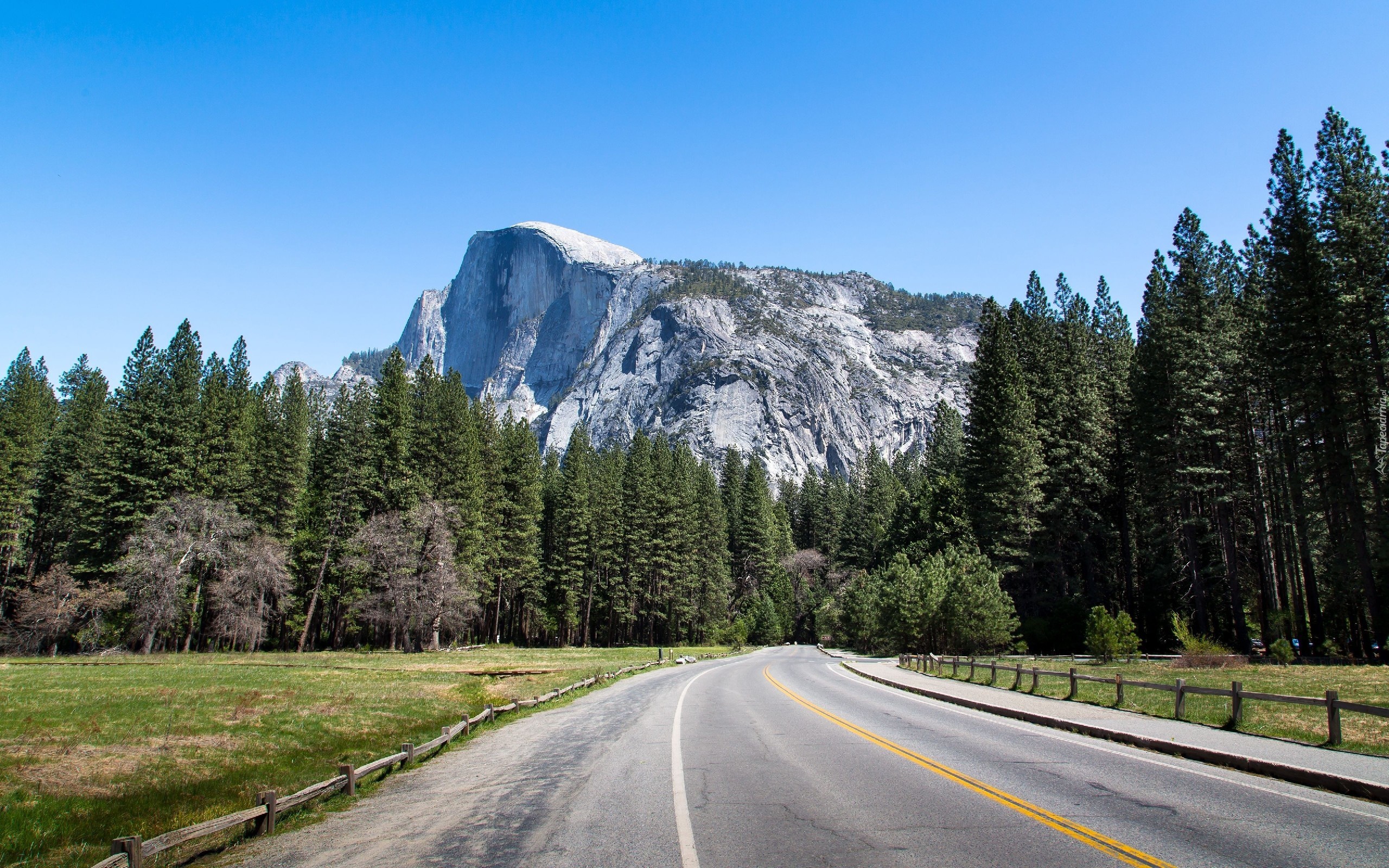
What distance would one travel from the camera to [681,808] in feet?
26.2

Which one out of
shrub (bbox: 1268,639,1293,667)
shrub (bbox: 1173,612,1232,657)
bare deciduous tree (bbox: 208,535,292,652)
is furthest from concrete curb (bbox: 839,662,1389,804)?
bare deciduous tree (bbox: 208,535,292,652)

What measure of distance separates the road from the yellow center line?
0.10 ft

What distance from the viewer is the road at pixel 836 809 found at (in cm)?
622

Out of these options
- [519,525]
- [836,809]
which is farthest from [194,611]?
[836,809]

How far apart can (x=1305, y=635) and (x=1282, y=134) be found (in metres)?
24.4

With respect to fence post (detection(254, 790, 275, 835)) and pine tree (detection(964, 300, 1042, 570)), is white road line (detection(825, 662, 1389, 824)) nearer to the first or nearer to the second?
fence post (detection(254, 790, 275, 835))

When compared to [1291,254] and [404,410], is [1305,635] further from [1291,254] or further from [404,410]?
[404,410]

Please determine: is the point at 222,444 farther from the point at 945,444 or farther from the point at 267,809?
the point at 945,444

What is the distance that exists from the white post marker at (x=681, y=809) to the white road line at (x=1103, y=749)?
6745mm

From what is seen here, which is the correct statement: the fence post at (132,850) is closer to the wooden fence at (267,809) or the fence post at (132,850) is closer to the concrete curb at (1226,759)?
the wooden fence at (267,809)

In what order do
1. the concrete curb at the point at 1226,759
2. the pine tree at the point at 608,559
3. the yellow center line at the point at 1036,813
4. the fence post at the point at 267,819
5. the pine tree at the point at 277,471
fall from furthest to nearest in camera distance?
the pine tree at the point at 608,559 < the pine tree at the point at 277,471 < the concrete curb at the point at 1226,759 < the fence post at the point at 267,819 < the yellow center line at the point at 1036,813

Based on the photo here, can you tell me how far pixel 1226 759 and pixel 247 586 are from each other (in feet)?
162

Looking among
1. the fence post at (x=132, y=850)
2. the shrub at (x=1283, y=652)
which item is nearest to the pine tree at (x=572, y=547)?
the shrub at (x=1283, y=652)

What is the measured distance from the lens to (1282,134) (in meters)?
33.4
